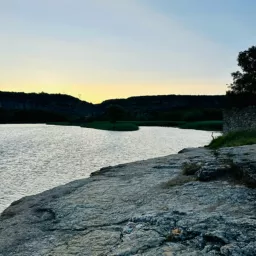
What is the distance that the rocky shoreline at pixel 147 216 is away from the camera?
24.1 feet

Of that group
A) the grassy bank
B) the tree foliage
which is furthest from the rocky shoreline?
the tree foliage

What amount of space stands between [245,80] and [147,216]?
69.6 meters

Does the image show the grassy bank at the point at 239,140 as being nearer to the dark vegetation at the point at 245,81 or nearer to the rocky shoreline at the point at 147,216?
the rocky shoreline at the point at 147,216

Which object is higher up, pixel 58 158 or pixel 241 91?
pixel 241 91

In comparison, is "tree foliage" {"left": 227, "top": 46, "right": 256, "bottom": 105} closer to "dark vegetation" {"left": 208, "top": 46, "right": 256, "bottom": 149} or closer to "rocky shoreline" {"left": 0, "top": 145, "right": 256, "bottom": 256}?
"dark vegetation" {"left": 208, "top": 46, "right": 256, "bottom": 149}

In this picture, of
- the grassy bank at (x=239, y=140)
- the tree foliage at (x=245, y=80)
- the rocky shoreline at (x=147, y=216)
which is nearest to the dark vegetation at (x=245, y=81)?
the tree foliage at (x=245, y=80)

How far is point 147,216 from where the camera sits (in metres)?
8.87

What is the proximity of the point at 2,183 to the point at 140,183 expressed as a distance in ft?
41.9

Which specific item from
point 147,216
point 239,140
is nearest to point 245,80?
point 239,140

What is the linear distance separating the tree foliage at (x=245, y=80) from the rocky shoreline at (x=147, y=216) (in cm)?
6314

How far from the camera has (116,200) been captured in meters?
11.0

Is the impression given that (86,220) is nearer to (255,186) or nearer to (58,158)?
(255,186)

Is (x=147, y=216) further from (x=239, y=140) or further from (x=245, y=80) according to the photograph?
(x=245, y=80)

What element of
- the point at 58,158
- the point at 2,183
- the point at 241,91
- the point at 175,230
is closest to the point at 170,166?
the point at 175,230
